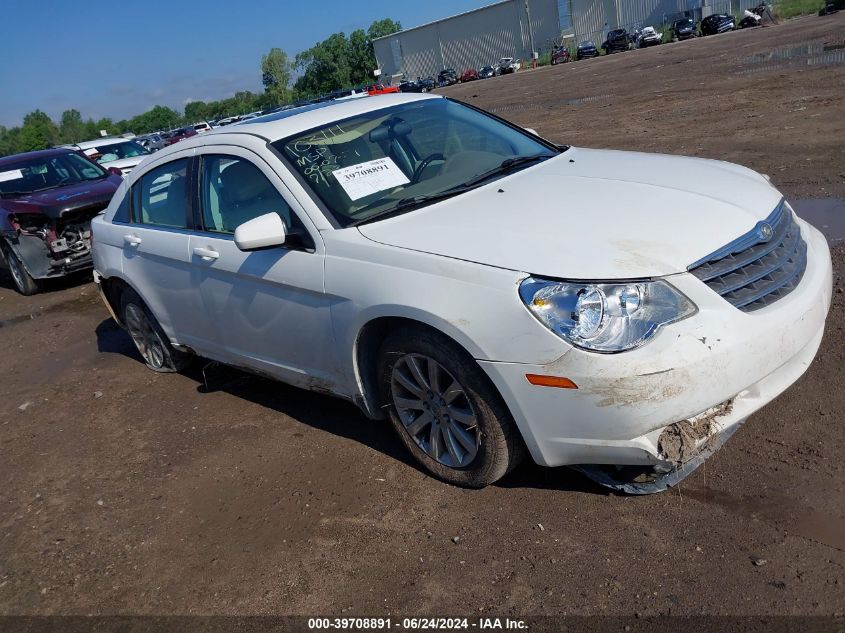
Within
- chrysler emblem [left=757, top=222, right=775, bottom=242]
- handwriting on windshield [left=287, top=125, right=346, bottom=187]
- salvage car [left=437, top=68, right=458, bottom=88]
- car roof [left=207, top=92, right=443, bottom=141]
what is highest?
car roof [left=207, top=92, right=443, bottom=141]

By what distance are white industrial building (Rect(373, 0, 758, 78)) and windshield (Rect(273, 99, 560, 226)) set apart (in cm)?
6876

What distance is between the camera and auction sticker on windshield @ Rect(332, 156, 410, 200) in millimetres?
3986

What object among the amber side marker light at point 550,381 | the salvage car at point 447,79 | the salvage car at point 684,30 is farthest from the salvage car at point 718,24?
the amber side marker light at point 550,381

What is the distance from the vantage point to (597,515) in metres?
3.31

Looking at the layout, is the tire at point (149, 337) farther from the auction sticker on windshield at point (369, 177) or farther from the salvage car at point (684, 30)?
the salvage car at point (684, 30)

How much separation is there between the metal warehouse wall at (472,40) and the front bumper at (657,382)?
79.9 meters

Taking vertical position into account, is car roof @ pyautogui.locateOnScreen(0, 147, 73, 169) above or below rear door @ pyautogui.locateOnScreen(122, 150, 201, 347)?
above

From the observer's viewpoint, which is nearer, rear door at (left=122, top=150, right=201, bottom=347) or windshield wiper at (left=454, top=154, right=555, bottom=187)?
windshield wiper at (left=454, top=154, right=555, bottom=187)

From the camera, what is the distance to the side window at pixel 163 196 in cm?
489

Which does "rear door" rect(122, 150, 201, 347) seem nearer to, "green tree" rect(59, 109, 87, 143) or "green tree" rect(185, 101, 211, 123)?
"green tree" rect(59, 109, 87, 143)

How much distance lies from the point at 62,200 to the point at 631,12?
72.3 metres

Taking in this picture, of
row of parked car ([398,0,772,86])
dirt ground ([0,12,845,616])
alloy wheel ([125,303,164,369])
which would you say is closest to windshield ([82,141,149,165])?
alloy wheel ([125,303,164,369])

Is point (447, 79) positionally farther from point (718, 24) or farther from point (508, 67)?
point (718, 24)

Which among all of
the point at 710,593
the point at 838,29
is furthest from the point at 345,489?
the point at 838,29
